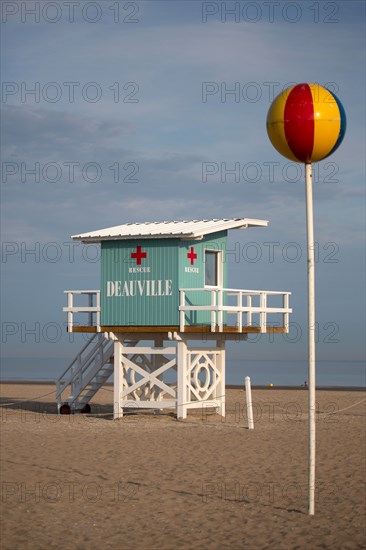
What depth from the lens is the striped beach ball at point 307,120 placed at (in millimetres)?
13359

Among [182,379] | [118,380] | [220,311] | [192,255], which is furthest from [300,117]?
[118,380]

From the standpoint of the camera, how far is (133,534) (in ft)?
43.2

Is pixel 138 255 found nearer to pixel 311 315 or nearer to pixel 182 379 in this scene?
pixel 182 379

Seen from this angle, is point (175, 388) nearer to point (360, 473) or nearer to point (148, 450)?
point (148, 450)

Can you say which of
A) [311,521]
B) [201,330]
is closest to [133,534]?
[311,521]

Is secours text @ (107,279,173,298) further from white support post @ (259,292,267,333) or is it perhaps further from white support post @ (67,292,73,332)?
white support post @ (259,292,267,333)

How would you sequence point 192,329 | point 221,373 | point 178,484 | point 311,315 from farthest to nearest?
point 221,373, point 192,329, point 178,484, point 311,315

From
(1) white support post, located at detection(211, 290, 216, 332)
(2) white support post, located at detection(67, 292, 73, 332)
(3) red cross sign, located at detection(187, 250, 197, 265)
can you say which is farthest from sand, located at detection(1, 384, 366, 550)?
(3) red cross sign, located at detection(187, 250, 197, 265)

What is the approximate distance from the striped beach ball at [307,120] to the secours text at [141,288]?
13.3 metres

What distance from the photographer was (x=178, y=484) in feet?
55.3

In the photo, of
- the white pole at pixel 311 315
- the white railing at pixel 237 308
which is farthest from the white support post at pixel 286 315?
the white pole at pixel 311 315

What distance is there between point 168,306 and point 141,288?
3.29 ft

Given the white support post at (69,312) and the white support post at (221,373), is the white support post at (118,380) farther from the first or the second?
the white support post at (221,373)

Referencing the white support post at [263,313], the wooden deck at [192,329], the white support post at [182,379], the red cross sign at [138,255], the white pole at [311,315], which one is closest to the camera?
the white pole at [311,315]
